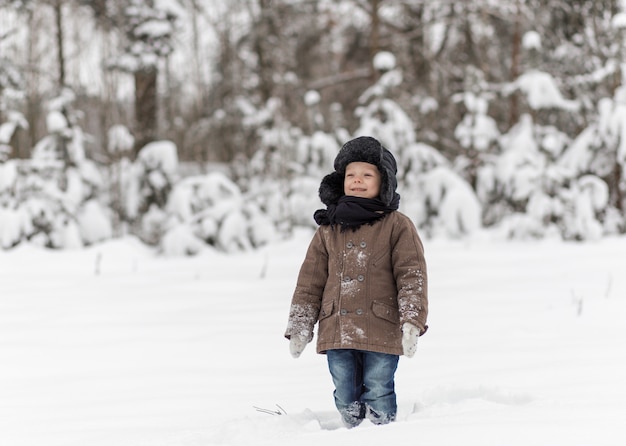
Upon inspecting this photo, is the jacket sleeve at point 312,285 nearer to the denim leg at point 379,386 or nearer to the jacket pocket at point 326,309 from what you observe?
the jacket pocket at point 326,309

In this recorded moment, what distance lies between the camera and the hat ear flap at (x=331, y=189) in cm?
294

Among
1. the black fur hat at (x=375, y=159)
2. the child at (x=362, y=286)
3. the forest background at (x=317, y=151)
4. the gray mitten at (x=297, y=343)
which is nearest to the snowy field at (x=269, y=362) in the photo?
the child at (x=362, y=286)

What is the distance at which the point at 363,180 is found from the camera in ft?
9.14

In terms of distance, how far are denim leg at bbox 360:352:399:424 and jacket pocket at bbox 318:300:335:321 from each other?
0.25 m

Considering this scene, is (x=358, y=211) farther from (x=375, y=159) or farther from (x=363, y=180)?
(x=375, y=159)

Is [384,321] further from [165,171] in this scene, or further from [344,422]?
[165,171]

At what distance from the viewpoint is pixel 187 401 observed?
132 inches

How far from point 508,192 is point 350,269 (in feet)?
23.7

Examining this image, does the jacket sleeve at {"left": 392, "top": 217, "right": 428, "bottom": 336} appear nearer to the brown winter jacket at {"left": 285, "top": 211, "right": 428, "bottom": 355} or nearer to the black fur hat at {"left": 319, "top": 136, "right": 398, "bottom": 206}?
the brown winter jacket at {"left": 285, "top": 211, "right": 428, "bottom": 355}

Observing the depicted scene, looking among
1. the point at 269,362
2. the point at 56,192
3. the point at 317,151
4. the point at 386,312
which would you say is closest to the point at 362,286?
the point at 386,312

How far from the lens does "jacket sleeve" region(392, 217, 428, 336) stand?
259 cm

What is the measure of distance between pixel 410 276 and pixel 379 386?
0.54m

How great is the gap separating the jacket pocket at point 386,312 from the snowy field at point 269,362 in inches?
17.1

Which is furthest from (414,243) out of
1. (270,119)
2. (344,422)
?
(270,119)
